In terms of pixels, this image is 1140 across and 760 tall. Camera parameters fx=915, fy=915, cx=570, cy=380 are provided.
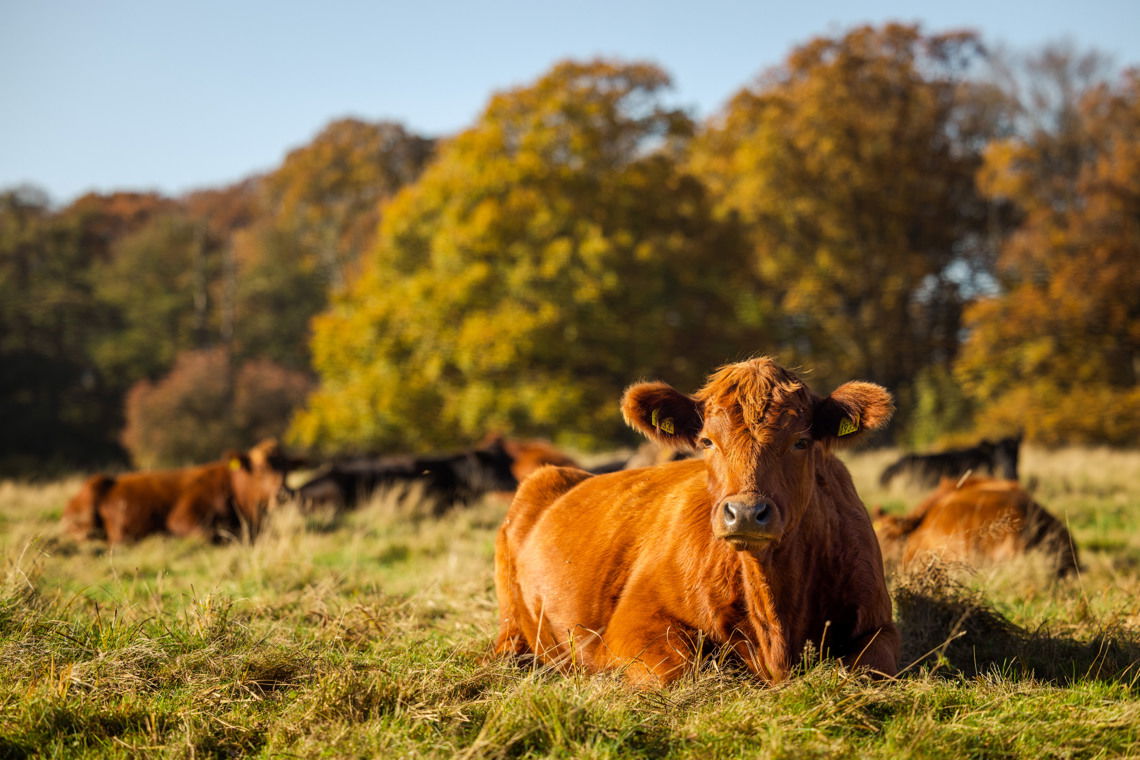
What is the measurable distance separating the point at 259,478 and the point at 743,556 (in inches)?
388

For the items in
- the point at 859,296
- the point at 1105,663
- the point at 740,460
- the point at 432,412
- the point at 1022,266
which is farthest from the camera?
the point at 859,296

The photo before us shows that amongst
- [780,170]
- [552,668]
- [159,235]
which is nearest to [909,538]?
[552,668]

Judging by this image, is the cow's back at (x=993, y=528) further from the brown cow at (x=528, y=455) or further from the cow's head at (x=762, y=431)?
the brown cow at (x=528, y=455)

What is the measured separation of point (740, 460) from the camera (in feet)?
12.7

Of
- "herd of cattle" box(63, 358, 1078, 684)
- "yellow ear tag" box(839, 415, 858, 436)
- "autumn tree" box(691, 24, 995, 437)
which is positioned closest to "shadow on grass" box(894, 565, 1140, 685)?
"herd of cattle" box(63, 358, 1078, 684)

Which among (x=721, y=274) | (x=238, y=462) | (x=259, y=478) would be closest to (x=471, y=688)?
(x=259, y=478)

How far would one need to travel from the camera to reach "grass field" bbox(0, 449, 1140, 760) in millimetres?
3324

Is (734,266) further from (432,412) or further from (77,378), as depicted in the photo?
(77,378)

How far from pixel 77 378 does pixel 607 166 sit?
25.2 m

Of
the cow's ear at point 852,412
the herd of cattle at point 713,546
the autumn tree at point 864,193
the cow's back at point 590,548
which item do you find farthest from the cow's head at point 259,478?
the autumn tree at point 864,193

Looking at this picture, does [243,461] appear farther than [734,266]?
No

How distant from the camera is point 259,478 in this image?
12602mm

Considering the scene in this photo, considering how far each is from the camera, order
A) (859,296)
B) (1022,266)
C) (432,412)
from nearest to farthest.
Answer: (432,412) < (1022,266) < (859,296)

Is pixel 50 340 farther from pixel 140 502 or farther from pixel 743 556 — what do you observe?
pixel 743 556
